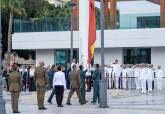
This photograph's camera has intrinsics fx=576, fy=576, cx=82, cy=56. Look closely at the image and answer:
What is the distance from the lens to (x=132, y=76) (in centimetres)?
3956

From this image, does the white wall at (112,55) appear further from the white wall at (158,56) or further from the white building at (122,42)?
the white wall at (158,56)

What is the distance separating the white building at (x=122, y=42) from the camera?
48594 mm

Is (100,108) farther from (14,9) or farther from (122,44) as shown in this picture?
(14,9)

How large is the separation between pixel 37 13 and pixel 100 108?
5097 centimetres

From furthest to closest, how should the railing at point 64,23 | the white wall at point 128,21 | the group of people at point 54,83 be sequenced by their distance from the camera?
the white wall at point 128,21, the railing at point 64,23, the group of people at point 54,83

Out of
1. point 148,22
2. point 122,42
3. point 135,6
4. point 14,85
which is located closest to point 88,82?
point 14,85

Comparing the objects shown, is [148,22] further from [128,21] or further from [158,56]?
[158,56]

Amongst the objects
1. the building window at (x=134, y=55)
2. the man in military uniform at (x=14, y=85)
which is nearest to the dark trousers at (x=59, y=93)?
the man in military uniform at (x=14, y=85)

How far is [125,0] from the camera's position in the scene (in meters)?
72.4

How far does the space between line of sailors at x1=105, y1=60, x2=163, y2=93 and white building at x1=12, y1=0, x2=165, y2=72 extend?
7.47 meters

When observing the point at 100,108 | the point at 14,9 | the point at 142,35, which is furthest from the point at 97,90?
the point at 14,9

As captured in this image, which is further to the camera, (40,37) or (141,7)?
(141,7)

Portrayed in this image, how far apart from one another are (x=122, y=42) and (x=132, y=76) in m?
10.1

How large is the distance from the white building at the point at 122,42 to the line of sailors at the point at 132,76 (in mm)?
7472
